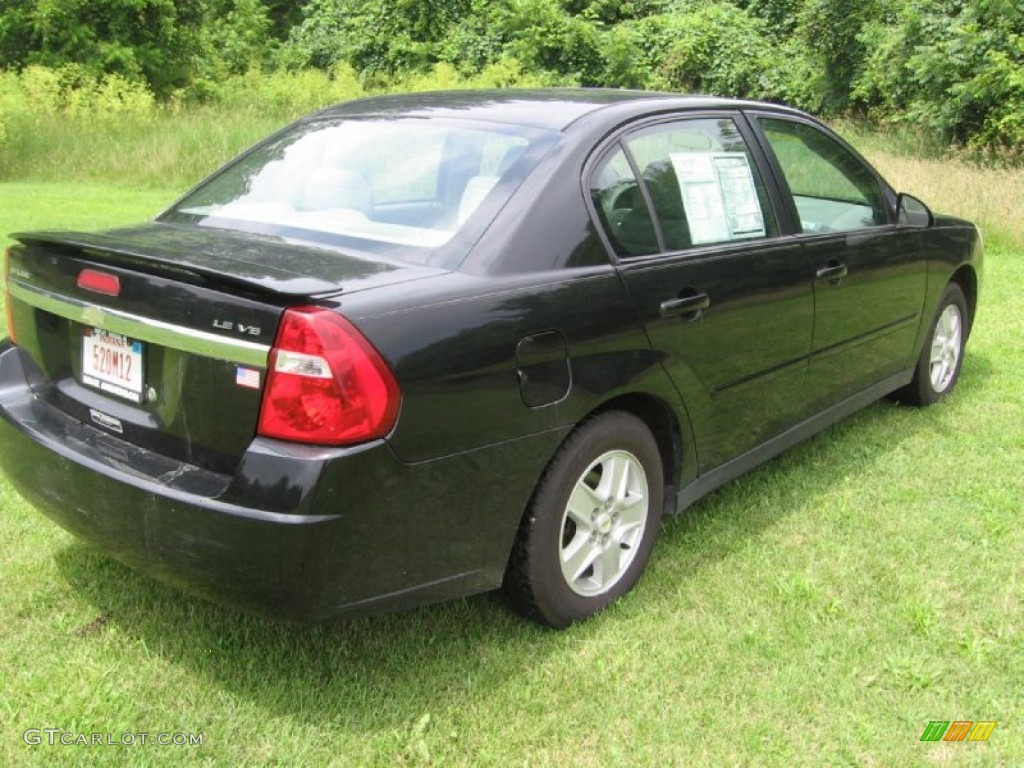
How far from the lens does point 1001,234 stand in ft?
33.9

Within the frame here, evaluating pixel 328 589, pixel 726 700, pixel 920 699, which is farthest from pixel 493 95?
pixel 920 699

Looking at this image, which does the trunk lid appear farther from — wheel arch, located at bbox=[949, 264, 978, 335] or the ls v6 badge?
wheel arch, located at bbox=[949, 264, 978, 335]

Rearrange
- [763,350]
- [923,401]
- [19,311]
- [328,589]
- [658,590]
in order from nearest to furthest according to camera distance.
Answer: [328,589] < [19,311] < [658,590] < [763,350] < [923,401]

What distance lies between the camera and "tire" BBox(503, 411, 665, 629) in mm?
2732

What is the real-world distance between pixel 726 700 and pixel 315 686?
3.73ft

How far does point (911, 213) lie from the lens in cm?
462

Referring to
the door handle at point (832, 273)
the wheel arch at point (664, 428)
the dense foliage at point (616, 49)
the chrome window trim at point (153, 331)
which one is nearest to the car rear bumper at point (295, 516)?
the chrome window trim at point (153, 331)

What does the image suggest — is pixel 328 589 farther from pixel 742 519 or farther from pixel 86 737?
pixel 742 519

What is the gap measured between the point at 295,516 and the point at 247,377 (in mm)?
353

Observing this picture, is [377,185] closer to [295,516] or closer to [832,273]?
[295,516]

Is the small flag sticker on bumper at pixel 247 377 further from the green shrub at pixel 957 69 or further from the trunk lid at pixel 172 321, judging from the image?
the green shrub at pixel 957 69

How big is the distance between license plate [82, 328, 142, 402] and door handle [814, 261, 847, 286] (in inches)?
101

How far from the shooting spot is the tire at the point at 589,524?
8.96 ft

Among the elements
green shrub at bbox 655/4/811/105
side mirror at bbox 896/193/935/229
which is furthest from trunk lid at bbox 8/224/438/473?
green shrub at bbox 655/4/811/105
